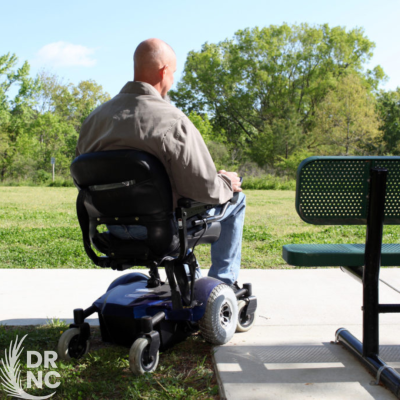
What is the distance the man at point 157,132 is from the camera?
2.32m

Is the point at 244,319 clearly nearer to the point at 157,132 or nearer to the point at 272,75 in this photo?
the point at 157,132

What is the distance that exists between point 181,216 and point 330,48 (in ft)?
178

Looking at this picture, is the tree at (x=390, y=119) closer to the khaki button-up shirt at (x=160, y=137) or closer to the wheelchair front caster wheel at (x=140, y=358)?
the khaki button-up shirt at (x=160, y=137)

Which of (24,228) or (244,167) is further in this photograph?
(244,167)

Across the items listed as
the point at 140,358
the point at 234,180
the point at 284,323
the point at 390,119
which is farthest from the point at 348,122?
the point at 140,358

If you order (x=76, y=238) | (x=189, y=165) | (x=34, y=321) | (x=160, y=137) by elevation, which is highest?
(x=160, y=137)

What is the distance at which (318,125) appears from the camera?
148 ft

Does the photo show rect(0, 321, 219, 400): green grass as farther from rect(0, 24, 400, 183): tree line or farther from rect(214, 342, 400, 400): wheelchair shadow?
rect(0, 24, 400, 183): tree line

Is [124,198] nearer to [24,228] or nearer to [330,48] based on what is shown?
[24,228]

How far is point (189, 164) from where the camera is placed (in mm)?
2328

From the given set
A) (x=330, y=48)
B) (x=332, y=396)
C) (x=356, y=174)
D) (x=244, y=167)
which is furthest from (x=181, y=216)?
(x=330, y=48)

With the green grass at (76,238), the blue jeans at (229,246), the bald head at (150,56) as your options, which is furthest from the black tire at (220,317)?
the green grass at (76,238)

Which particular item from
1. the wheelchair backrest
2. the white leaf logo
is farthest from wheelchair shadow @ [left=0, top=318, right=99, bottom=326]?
the wheelchair backrest

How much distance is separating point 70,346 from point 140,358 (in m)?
0.48
